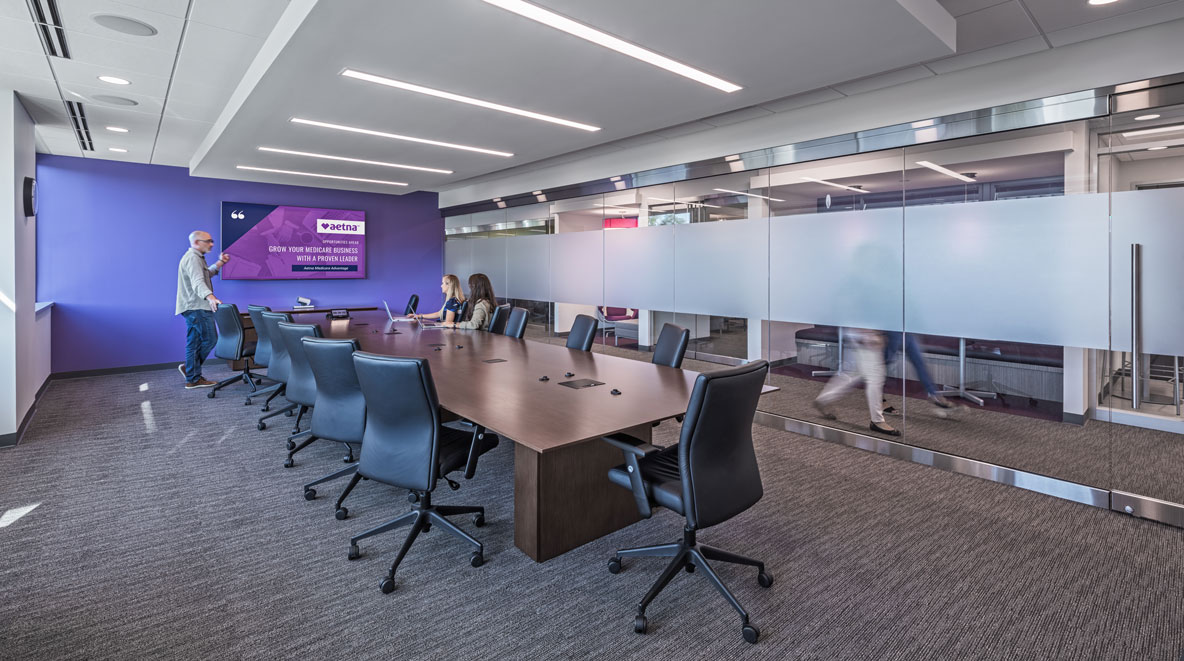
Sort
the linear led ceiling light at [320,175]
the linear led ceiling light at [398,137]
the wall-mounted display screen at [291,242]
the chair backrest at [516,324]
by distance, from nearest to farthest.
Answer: the linear led ceiling light at [398,137] → the chair backrest at [516,324] → the linear led ceiling light at [320,175] → the wall-mounted display screen at [291,242]

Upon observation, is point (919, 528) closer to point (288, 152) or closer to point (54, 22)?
point (54, 22)

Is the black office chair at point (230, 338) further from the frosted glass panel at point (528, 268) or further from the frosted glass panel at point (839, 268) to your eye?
the frosted glass panel at point (839, 268)

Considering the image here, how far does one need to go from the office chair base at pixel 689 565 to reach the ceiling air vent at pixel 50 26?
453 cm

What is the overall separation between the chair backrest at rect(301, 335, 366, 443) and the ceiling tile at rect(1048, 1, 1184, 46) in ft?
15.3

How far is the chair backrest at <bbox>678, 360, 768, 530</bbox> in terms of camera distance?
2.15 m

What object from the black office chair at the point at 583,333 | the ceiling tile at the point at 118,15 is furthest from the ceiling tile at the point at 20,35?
the black office chair at the point at 583,333

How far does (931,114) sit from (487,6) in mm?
3365

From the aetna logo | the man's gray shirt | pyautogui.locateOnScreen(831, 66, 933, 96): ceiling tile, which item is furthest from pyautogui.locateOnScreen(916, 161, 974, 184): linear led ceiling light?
the aetna logo

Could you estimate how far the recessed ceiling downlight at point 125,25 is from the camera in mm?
3500

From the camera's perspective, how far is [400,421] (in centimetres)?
259

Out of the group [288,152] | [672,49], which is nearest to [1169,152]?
[672,49]

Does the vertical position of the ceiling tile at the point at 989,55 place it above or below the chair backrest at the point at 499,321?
above

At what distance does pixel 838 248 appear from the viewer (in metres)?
4.80

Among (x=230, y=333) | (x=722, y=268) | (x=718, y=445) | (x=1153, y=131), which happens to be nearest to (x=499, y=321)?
(x=722, y=268)
